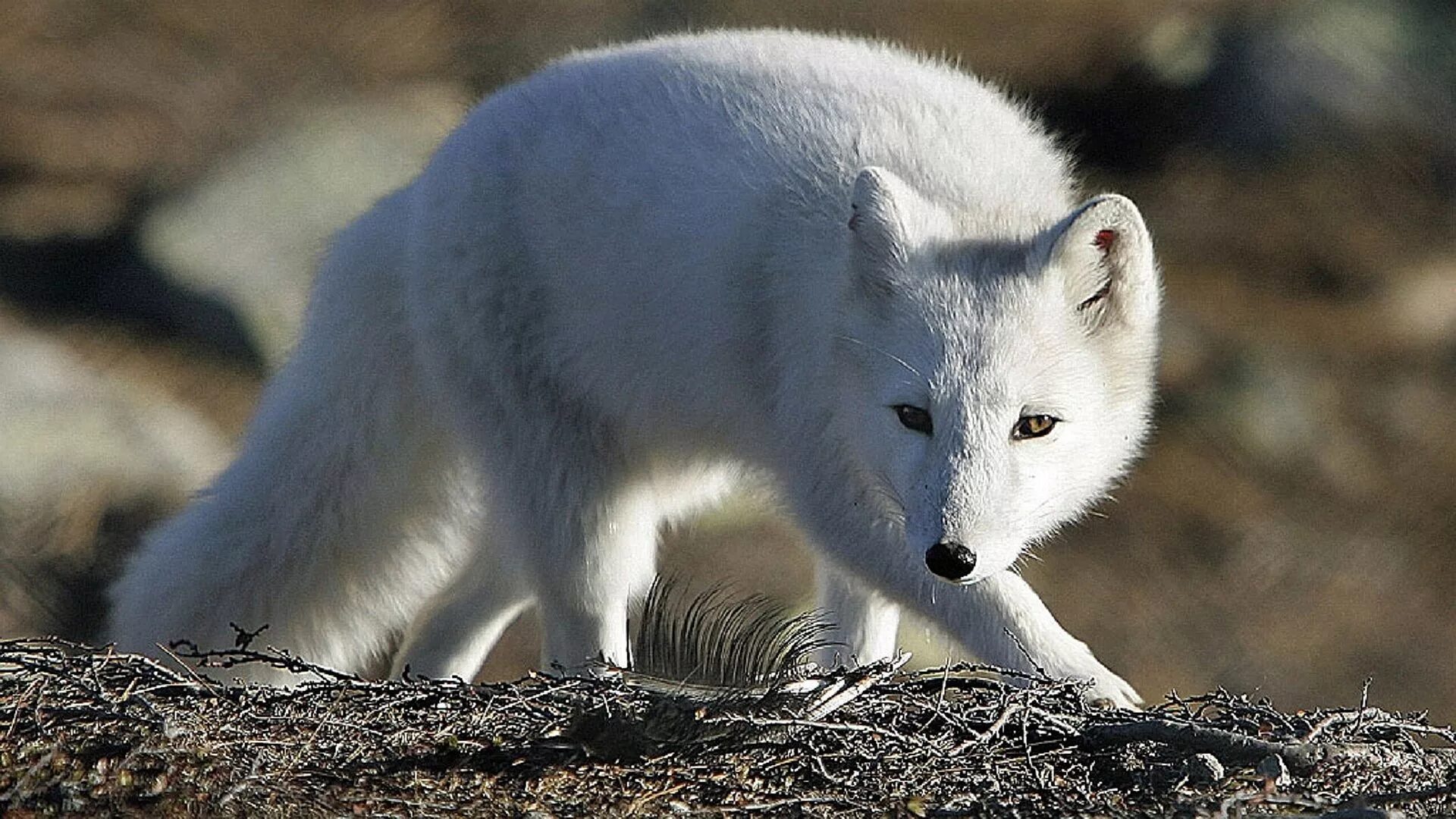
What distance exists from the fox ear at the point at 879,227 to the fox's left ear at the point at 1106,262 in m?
0.30

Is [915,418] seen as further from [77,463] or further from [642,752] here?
[77,463]

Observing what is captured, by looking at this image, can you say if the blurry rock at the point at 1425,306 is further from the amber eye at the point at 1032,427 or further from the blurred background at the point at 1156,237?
the amber eye at the point at 1032,427

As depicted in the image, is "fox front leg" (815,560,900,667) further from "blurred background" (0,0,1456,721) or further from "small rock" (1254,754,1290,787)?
"blurred background" (0,0,1456,721)

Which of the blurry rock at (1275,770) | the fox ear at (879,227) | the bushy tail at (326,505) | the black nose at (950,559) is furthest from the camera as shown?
the bushy tail at (326,505)

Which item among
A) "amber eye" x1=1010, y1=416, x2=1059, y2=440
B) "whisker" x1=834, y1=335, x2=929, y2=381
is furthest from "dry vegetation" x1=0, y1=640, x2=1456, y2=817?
"whisker" x1=834, y1=335, x2=929, y2=381

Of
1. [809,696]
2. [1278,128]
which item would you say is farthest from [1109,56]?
[809,696]

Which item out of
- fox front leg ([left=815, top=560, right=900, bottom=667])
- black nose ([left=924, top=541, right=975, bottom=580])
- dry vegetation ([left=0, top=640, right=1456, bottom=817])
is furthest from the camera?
fox front leg ([left=815, top=560, right=900, bottom=667])

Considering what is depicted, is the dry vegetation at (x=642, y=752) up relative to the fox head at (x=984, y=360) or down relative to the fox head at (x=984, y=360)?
down

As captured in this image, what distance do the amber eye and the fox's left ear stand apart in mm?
252

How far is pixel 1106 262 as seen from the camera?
323 centimetres

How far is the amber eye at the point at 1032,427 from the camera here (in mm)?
3111

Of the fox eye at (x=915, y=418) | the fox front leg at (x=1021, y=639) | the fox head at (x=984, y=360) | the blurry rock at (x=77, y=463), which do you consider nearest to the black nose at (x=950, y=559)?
the fox head at (x=984, y=360)

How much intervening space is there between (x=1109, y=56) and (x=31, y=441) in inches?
243

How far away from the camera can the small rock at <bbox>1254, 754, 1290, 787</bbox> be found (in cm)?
269
